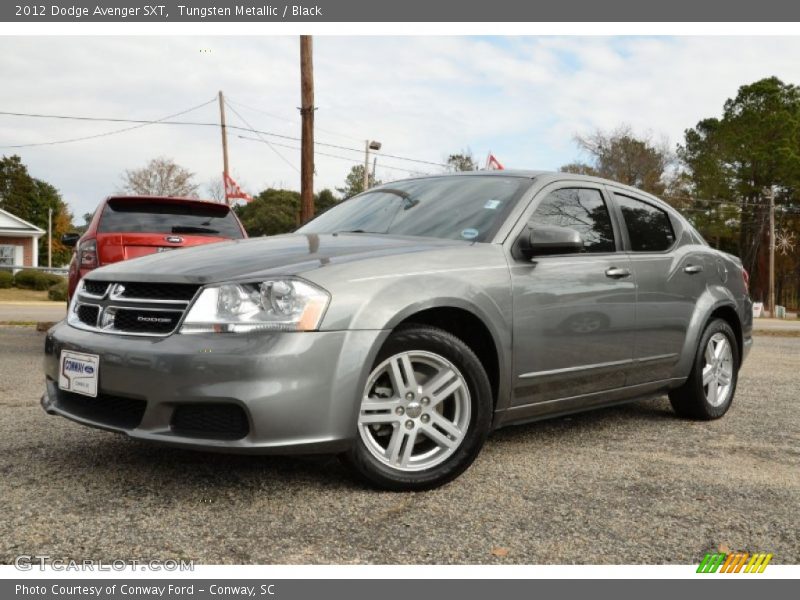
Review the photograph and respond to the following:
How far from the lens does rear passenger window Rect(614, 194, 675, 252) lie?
4910 millimetres

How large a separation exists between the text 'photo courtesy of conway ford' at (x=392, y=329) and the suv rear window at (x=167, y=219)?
2742 mm

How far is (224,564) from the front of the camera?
2.62 meters

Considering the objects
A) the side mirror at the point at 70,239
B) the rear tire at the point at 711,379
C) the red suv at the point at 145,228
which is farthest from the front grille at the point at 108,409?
the side mirror at the point at 70,239

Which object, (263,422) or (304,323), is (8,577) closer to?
(263,422)

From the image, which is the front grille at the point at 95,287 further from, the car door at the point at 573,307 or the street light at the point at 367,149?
the street light at the point at 367,149

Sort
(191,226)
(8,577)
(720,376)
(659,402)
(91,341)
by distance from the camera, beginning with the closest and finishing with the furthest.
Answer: (8,577) → (91,341) → (720,376) → (659,402) → (191,226)

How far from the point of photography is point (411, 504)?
3.32 metres

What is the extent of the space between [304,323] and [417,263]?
2.25 feet

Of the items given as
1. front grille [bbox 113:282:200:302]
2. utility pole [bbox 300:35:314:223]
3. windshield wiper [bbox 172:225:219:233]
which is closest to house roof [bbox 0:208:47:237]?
utility pole [bbox 300:35:314:223]

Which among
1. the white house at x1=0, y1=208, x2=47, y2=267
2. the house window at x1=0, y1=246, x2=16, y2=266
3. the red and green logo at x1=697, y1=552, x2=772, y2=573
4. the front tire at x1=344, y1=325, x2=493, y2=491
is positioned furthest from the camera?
the house window at x1=0, y1=246, x2=16, y2=266

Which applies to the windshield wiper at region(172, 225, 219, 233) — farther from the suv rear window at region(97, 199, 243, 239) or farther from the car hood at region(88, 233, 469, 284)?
the car hood at region(88, 233, 469, 284)

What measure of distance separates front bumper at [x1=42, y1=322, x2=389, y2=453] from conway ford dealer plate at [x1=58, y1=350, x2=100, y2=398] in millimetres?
57

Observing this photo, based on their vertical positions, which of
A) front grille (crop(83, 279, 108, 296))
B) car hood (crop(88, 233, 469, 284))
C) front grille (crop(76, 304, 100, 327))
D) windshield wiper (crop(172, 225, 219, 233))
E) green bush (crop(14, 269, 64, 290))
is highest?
windshield wiper (crop(172, 225, 219, 233))

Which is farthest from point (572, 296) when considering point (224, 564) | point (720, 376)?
point (224, 564)
